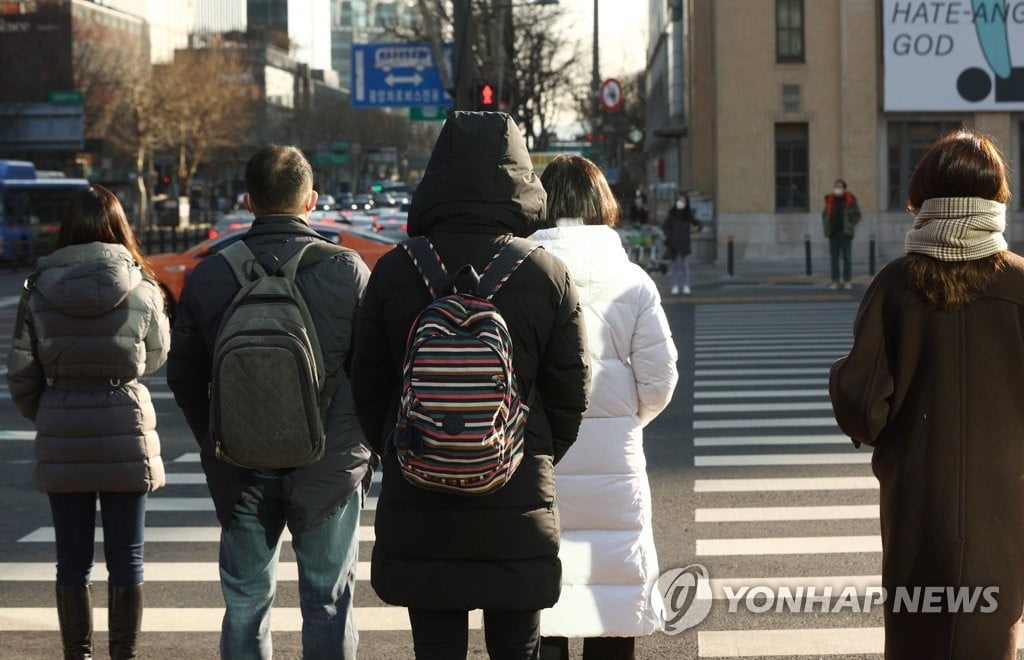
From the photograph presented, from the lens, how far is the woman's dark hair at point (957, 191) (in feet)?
12.8

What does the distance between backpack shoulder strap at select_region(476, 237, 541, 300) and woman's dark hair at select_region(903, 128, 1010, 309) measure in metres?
0.94

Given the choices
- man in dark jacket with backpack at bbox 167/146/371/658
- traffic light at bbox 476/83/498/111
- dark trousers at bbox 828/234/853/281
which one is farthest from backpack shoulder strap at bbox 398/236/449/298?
dark trousers at bbox 828/234/853/281

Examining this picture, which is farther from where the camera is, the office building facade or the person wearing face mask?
the office building facade

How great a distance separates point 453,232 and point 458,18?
56.5 feet

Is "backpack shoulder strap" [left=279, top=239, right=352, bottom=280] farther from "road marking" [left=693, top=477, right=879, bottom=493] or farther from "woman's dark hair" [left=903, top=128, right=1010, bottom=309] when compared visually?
"road marking" [left=693, top=477, right=879, bottom=493]

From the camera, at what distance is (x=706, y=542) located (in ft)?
26.2

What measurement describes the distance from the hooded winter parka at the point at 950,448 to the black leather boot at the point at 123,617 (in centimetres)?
268

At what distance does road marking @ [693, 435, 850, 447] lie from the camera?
11234mm

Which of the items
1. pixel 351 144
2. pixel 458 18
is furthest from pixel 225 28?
pixel 458 18

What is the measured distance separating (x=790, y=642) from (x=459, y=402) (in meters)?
2.93

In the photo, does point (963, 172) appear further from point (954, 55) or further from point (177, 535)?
point (954, 55)

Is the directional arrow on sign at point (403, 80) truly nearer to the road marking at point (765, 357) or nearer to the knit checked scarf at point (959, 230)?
the road marking at point (765, 357)

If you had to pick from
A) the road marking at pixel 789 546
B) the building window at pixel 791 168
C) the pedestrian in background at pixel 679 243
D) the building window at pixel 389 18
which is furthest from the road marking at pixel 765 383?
the building window at pixel 389 18

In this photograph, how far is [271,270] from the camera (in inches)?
182
